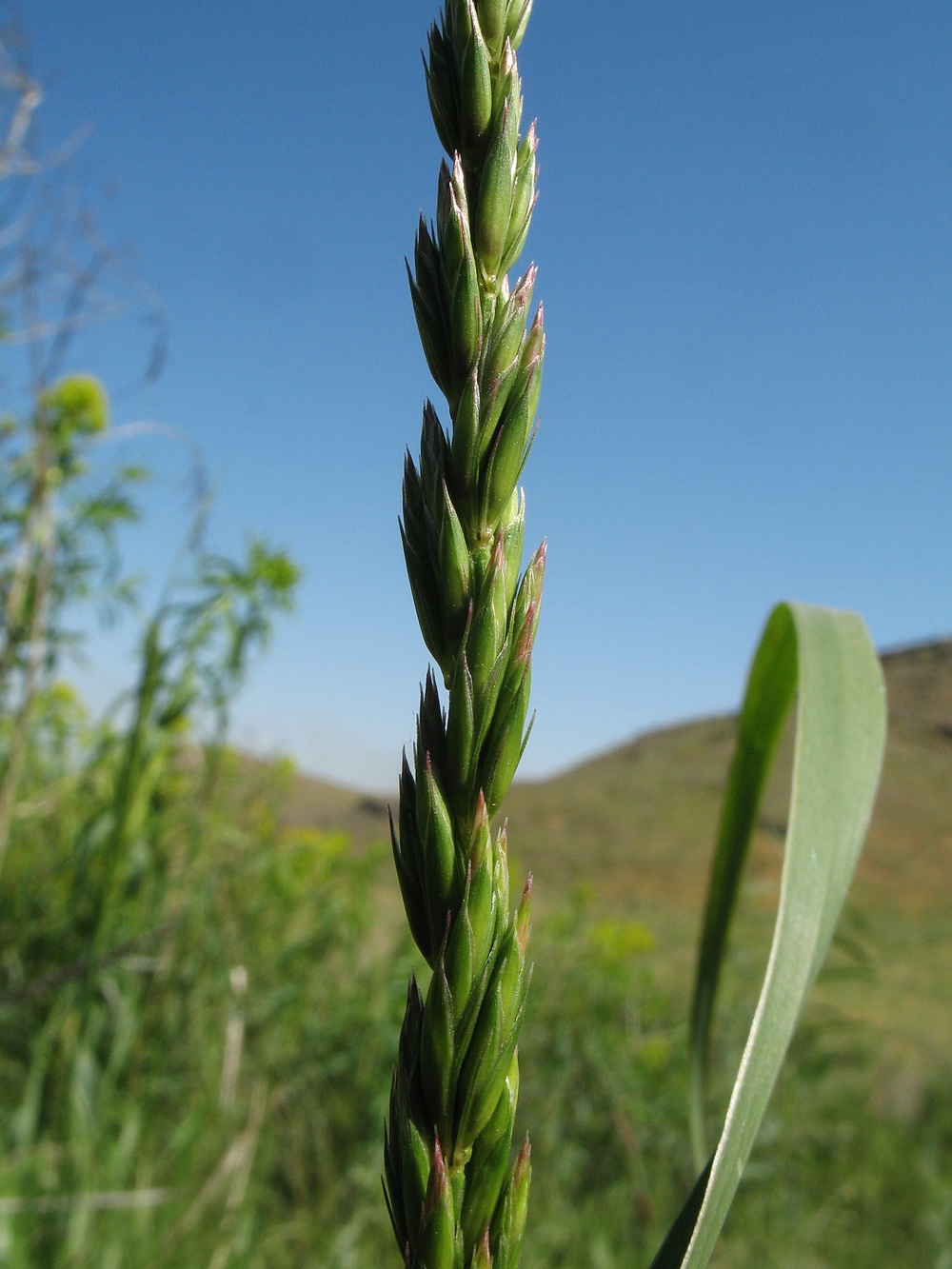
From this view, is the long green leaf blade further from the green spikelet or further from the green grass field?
the green grass field

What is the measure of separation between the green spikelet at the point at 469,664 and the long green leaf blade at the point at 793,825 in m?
0.08

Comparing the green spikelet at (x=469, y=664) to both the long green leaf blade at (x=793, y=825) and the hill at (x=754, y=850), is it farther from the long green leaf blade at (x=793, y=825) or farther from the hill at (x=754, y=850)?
the hill at (x=754, y=850)

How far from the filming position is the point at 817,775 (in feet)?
1.42

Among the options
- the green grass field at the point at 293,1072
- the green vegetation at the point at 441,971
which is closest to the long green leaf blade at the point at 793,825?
the green vegetation at the point at 441,971

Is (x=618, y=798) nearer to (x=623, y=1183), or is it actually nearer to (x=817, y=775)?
(x=623, y=1183)

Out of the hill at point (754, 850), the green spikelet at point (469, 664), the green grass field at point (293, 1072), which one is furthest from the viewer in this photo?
the hill at point (754, 850)

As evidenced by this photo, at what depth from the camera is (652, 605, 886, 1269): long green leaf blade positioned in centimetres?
34

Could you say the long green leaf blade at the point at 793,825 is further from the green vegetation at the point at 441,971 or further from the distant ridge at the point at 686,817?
the distant ridge at the point at 686,817

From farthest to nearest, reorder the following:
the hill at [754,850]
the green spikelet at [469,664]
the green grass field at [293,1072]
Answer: the hill at [754,850], the green grass field at [293,1072], the green spikelet at [469,664]

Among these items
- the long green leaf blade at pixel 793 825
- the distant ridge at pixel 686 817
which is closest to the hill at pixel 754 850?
the distant ridge at pixel 686 817

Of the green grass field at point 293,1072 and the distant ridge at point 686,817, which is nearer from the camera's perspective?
the green grass field at point 293,1072

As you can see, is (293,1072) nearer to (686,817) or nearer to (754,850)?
(754,850)

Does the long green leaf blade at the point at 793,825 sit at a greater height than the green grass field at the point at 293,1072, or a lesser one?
greater

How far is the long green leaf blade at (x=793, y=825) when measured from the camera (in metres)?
0.34
